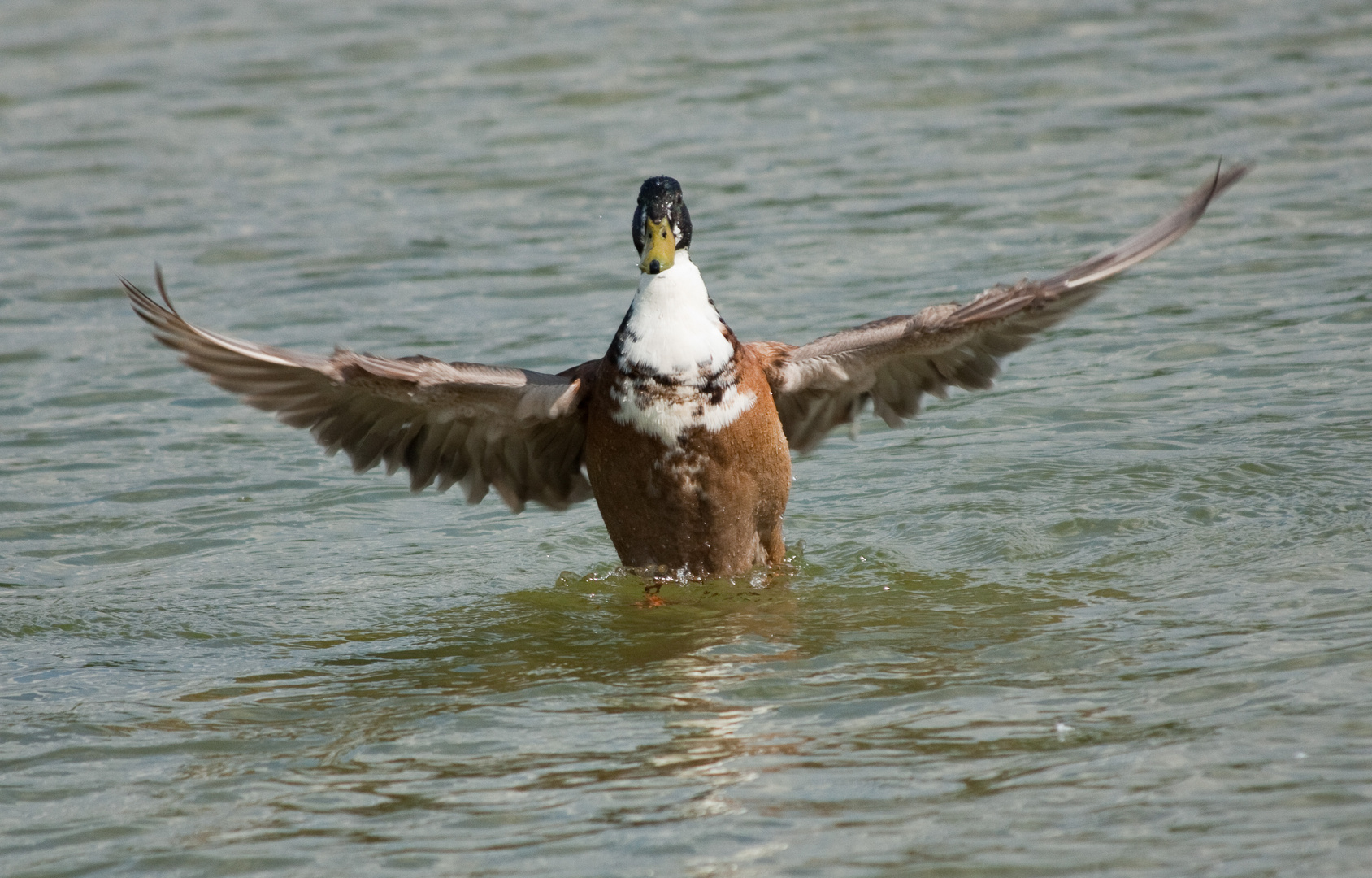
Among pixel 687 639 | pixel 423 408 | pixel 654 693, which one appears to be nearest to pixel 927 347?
pixel 687 639

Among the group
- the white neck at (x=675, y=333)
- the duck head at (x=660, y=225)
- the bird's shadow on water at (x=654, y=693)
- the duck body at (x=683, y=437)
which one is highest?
the duck head at (x=660, y=225)

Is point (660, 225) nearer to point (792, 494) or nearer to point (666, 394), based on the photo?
point (666, 394)

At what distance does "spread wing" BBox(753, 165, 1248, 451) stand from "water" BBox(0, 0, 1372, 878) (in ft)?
2.16

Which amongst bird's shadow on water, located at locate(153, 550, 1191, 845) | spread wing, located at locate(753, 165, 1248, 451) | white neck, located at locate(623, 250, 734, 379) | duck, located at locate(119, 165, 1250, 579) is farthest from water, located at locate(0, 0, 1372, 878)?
white neck, located at locate(623, 250, 734, 379)

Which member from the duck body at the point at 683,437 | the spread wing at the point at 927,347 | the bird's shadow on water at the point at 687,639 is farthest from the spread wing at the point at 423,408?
the spread wing at the point at 927,347

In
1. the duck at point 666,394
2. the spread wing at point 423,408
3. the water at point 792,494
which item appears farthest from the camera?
the duck at point 666,394

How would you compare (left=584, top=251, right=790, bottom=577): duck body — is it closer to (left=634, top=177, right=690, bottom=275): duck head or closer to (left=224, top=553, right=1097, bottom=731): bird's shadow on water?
(left=634, top=177, right=690, bottom=275): duck head

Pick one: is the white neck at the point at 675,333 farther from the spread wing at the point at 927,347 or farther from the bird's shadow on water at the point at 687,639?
the bird's shadow on water at the point at 687,639

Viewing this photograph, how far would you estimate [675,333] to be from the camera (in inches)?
273

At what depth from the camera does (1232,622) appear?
634 centimetres

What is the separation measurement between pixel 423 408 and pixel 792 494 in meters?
2.33

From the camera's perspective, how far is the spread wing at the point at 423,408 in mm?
6531

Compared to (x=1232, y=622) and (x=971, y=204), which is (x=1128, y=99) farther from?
(x=1232, y=622)

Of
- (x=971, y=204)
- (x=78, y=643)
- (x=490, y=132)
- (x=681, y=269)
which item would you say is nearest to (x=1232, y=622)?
(x=681, y=269)
